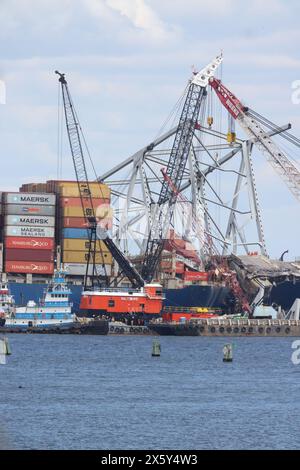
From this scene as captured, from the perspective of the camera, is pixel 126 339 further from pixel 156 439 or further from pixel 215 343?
pixel 156 439

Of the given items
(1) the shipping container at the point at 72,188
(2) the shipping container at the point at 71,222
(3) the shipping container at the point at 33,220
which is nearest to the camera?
(3) the shipping container at the point at 33,220

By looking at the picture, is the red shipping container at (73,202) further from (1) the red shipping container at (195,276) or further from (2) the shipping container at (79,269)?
(1) the red shipping container at (195,276)

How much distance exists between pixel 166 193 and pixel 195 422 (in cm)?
11992

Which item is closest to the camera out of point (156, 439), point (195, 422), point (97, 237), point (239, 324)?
point (156, 439)

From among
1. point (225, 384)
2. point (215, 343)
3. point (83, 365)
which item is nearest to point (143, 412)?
point (225, 384)

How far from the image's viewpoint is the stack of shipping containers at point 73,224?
191375mm

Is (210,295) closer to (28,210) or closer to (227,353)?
(28,210)

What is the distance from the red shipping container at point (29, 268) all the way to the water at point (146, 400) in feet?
160

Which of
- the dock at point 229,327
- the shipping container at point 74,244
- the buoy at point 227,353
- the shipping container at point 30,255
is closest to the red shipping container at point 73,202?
the shipping container at point 74,244

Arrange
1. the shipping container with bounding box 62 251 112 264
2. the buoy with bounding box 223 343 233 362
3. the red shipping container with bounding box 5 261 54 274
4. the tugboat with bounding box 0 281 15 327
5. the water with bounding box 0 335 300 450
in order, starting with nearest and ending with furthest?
1. the water with bounding box 0 335 300 450
2. the buoy with bounding box 223 343 233 362
3. the tugboat with bounding box 0 281 15 327
4. the red shipping container with bounding box 5 261 54 274
5. the shipping container with bounding box 62 251 112 264

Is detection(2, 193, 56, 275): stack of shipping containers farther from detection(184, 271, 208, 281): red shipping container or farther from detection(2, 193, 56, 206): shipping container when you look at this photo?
detection(184, 271, 208, 281): red shipping container

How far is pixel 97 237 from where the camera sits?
616ft

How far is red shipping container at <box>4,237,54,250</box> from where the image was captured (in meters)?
190

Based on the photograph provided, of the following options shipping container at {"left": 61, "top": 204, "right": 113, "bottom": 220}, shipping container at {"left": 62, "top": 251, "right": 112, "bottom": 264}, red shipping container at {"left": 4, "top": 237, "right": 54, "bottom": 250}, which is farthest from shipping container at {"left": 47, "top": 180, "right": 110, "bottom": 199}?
shipping container at {"left": 62, "top": 251, "right": 112, "bottom": 264}
